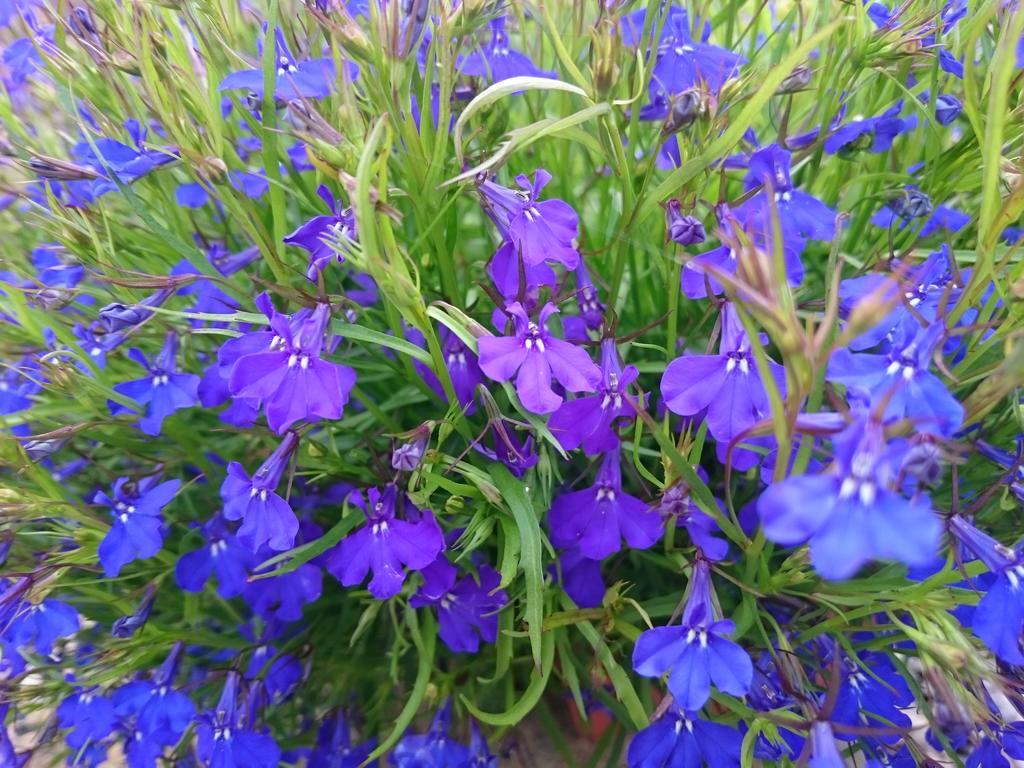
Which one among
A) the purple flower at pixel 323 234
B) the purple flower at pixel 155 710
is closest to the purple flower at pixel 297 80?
the purple flower at pixel 323 234

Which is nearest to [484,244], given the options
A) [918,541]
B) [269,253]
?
[269,253]

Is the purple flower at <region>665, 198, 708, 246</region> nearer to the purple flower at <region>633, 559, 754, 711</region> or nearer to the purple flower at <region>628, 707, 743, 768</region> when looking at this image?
the purple flower at <region>633, 559, 754, 711</region>

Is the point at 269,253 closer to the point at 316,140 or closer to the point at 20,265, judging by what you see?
the point at 316,140

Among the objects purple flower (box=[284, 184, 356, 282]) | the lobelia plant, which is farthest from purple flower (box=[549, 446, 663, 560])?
purple flower (box=[284, 184, 356, 282])

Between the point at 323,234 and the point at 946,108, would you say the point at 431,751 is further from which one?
the point at 946,108

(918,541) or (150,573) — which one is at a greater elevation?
(918,541)
